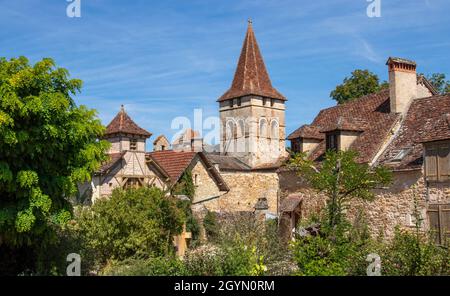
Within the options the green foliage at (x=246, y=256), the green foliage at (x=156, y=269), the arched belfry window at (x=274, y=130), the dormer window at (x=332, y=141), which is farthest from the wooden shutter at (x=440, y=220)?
the arched belfry window at (x=274, y=130)

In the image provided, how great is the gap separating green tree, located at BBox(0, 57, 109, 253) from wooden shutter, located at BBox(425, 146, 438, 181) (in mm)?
10783

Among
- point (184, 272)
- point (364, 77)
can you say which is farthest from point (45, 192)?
point (364, 77)

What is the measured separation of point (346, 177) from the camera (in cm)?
1980

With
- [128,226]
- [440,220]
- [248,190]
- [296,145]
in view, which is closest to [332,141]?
[296,145]

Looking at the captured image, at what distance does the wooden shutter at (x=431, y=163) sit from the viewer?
20.1 metres

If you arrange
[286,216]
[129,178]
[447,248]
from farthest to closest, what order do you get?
[129,178]
[286,216]
[447,248]

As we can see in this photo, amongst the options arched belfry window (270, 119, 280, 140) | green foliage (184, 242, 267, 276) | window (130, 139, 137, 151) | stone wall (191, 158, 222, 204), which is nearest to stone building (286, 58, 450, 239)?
green foliage (184, 242, 267, 276)

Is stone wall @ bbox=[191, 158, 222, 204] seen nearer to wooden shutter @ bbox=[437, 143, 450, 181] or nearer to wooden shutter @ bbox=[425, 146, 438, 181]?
wooden shutter @ bbox=[425, 146, 438, 181]

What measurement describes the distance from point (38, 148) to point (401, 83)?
15.4 metres

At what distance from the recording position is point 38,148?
1529 cm

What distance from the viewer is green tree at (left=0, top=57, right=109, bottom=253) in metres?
15.0
